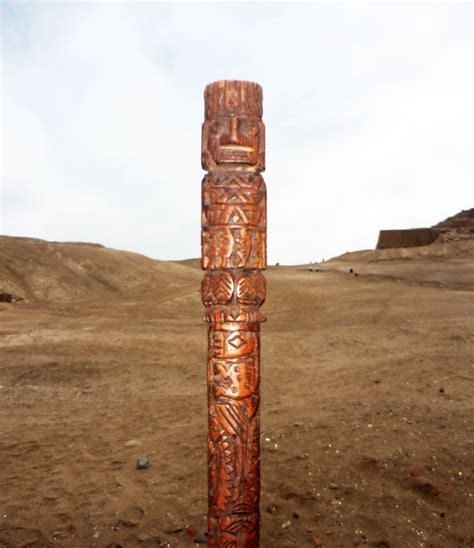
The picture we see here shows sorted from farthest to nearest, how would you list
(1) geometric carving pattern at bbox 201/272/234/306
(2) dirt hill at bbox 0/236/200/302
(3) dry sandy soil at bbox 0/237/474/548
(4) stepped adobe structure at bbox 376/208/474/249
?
(4) stepped adobe structure at bbox 376/208/474/249 → (2) dirt hill at bbox 0/236/200/302 → (3) dry sandy soil at bbox 0/237/474/548 → (1) geometric carving pattern at bbox 201/272/234/306

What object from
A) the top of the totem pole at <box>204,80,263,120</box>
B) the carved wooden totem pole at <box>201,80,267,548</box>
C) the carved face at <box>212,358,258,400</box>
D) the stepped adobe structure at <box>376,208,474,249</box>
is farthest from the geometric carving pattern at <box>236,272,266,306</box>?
the stepped adobe structure at <box>376,208,474,249</box>

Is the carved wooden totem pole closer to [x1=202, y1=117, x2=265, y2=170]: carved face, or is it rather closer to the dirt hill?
[x1=202, y1=117, x2=265, y2=170]: carved face

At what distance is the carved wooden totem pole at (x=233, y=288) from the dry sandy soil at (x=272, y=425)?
1.43 meters

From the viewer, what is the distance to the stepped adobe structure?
141 ft

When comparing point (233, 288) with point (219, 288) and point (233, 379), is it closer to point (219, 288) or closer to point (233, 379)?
point (219, 288)

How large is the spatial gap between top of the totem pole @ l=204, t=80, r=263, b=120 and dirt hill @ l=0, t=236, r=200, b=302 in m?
23.8

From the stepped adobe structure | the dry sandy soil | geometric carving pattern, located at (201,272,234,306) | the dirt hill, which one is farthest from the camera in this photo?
the stepped adobe structure

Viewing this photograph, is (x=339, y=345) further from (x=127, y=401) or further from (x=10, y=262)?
(x=10, y=262)

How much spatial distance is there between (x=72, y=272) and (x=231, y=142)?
89.6 ft


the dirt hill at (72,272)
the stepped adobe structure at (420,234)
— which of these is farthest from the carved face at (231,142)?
the stepped adobe structure at (420,234)

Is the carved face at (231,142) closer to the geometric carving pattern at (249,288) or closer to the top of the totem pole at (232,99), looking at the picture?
the top of the totem pole at (232,99)

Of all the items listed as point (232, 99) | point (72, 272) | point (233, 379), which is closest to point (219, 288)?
point (233, 379)

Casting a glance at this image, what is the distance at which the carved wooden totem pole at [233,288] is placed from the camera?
430cm

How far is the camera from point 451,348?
12.1m
